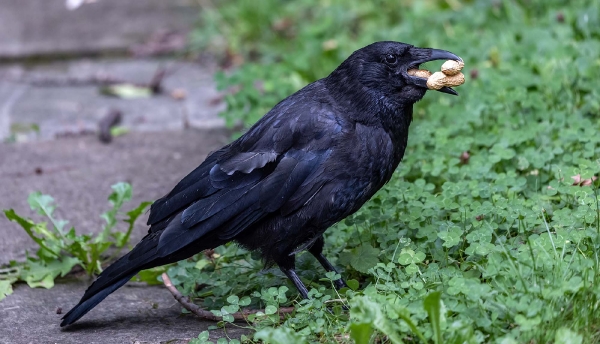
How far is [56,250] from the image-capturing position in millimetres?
3674

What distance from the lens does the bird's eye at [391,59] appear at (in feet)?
10.6

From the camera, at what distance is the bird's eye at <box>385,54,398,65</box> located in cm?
324

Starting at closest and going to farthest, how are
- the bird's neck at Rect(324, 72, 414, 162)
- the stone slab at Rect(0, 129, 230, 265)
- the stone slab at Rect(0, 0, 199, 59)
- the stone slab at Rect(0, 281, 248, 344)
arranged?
1. the stone slab at Rect(0, 281, 248, 344)
2. the bird's neck at Rect(324, 72, 414, 162)
3. the stone slab at Rect(0, 129, 230, 265)
4. the stone slab at Rect(0, 0, 199, 59)

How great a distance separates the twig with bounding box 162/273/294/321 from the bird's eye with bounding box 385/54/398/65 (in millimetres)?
1065

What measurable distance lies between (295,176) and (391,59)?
63 centimetres

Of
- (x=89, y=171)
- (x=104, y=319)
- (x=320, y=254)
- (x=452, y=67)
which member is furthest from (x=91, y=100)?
(x=452, y=67)

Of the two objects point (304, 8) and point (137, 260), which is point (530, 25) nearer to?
point (304, 8)

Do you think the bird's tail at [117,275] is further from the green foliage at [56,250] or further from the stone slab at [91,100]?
the stone slab at [91,100]

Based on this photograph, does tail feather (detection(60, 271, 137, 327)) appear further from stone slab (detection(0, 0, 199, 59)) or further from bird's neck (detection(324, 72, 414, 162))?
stone slab (detection(0, 0, 199, 59))

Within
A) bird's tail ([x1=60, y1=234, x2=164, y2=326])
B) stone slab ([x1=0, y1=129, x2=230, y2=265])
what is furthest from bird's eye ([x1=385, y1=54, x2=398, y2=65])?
stone slab ([x1=0, y1=129, x2=230, y2=265])

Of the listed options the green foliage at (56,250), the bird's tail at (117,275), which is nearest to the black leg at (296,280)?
the bird's tail at (117,275)

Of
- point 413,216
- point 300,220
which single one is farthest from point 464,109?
point 300,220

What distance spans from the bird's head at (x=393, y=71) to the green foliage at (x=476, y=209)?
52cm

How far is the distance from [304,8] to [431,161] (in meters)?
3.70
